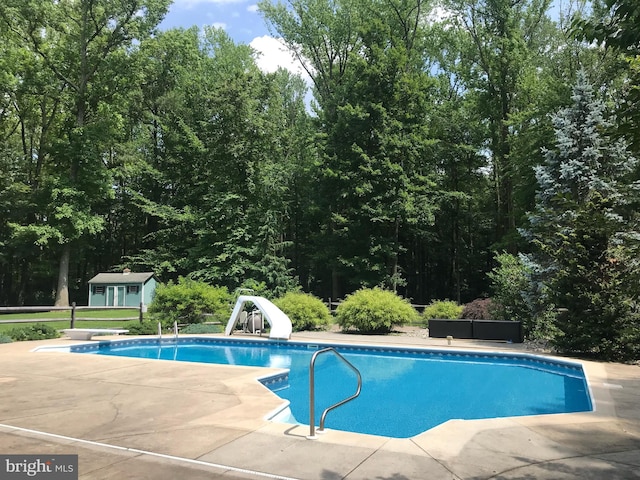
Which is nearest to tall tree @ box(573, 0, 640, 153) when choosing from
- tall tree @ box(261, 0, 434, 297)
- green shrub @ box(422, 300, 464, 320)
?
green shrub @ box(422, 300, 464, 320)

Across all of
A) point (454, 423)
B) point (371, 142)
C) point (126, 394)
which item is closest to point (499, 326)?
point (454, 423)

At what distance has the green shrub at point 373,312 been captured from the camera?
1722cm

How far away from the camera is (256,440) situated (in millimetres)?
4621

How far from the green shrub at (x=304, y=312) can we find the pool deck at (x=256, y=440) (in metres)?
10.8

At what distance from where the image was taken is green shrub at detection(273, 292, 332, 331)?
18.6 m

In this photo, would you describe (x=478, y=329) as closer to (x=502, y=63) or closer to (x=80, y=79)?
(x=502, y=63)

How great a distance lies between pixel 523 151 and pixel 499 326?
11.3m

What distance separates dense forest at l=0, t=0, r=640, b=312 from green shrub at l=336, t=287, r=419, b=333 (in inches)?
314

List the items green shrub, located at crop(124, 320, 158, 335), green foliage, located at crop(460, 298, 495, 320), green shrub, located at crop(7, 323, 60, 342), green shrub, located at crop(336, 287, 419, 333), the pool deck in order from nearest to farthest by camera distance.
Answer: the pool deck, green shrub, located at crop(7, 323, 60, 342), green foliage, located at crop(460, 298, 495, 320), green shrub, located at crop(124, 320, 158, 335), green shrub, located at crop(336, 287, 419, 333)

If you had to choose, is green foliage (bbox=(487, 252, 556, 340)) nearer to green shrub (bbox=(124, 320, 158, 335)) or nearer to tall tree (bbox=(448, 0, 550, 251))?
tall tree (bbox=(448, 0, 550, 251))

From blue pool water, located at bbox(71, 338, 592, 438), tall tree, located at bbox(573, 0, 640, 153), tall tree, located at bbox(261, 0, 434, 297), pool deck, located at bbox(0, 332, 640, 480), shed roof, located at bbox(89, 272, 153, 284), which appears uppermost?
tall tree, located at bbox(261, 0, 434, 297)

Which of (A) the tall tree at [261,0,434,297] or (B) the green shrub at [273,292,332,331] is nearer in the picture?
(B) the green shrub at [273,292,332,331]

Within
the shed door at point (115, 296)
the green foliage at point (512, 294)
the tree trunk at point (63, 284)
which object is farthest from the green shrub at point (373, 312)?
the tree trunk at point (63, 284)

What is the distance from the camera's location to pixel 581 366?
9734mm
